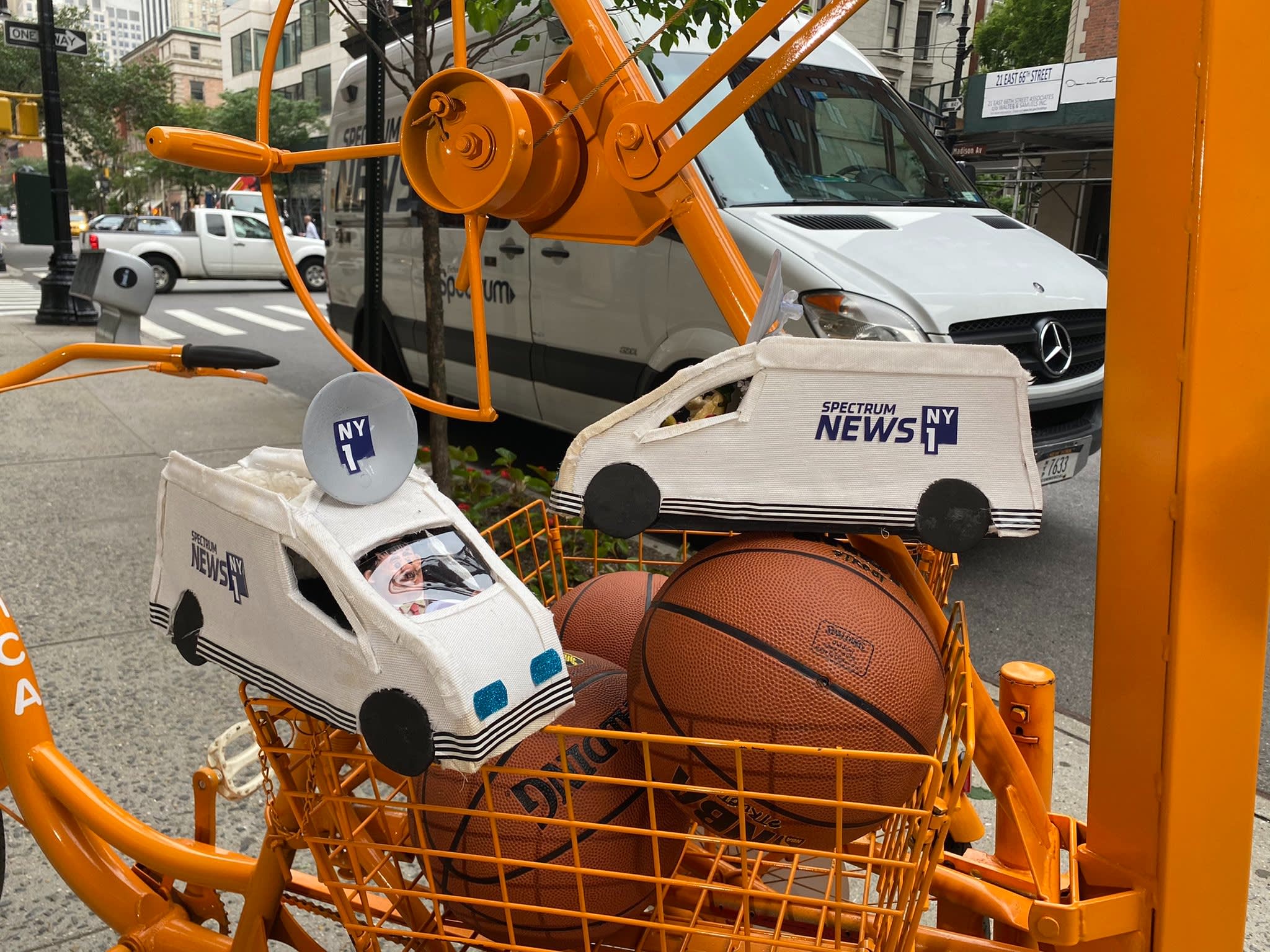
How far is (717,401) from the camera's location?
1161 millimetres

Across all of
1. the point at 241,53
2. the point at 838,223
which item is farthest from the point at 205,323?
the point at 241,53

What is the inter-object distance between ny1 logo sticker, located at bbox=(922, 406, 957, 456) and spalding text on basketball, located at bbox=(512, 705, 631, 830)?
48 cm

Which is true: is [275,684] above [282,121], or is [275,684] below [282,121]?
below

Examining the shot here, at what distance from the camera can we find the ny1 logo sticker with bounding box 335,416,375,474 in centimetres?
107

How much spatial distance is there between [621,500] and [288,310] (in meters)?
18.5

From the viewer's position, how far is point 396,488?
110 cm

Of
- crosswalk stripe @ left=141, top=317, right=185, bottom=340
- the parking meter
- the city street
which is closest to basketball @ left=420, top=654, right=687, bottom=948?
the parking meter

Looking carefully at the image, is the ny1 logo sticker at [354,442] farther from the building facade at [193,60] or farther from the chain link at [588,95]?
the building facade at [193,60]

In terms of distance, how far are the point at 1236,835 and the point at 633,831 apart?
675 millimetres

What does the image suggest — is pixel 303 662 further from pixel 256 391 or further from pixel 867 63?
pixel 256 391

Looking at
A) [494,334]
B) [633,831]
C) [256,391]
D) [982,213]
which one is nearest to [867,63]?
[982,213]

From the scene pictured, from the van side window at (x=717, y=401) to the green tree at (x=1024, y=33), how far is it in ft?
4.20

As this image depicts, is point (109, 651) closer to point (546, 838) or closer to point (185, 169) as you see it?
point (546, 838)

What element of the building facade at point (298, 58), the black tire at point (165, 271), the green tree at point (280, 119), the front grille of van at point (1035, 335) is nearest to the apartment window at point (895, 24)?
the front grille of van at point (1035, 335)
